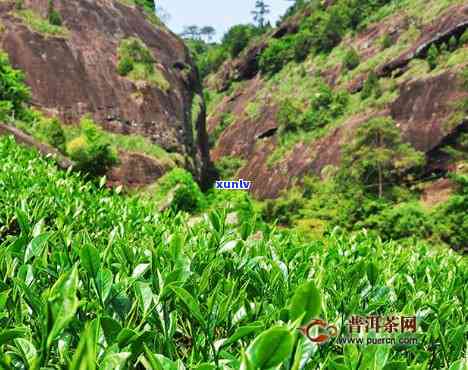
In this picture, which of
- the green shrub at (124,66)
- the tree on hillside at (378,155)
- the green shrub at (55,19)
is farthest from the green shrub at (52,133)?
the tree on hillside at (378,155)

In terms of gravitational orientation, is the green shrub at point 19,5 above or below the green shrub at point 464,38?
above

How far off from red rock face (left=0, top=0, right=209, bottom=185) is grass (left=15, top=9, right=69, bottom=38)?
32 cm

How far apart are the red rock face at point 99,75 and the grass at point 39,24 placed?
32cm

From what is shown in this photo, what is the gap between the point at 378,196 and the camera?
23.1 metres

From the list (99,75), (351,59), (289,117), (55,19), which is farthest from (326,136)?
(55,19)

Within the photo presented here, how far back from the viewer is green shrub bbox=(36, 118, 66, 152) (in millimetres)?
15148

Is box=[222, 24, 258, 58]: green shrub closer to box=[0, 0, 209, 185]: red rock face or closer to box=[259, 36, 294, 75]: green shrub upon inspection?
box=[259, 36, 294, 75]: green shrub

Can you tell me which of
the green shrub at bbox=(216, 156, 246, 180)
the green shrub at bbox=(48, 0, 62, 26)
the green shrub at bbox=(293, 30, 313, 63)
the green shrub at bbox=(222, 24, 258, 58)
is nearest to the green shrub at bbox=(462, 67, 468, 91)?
the green shrub at bbox=(216, 156, 246, 180)

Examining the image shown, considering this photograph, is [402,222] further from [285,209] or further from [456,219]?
[285,209]

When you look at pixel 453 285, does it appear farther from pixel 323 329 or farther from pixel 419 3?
pixel 419 3

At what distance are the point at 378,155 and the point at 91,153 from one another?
14.4m

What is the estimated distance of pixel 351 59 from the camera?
3784cm

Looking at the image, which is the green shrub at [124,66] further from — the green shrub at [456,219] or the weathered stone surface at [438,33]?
the weathered stone surface at [438,33]

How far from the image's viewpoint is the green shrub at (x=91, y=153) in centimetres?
1523
